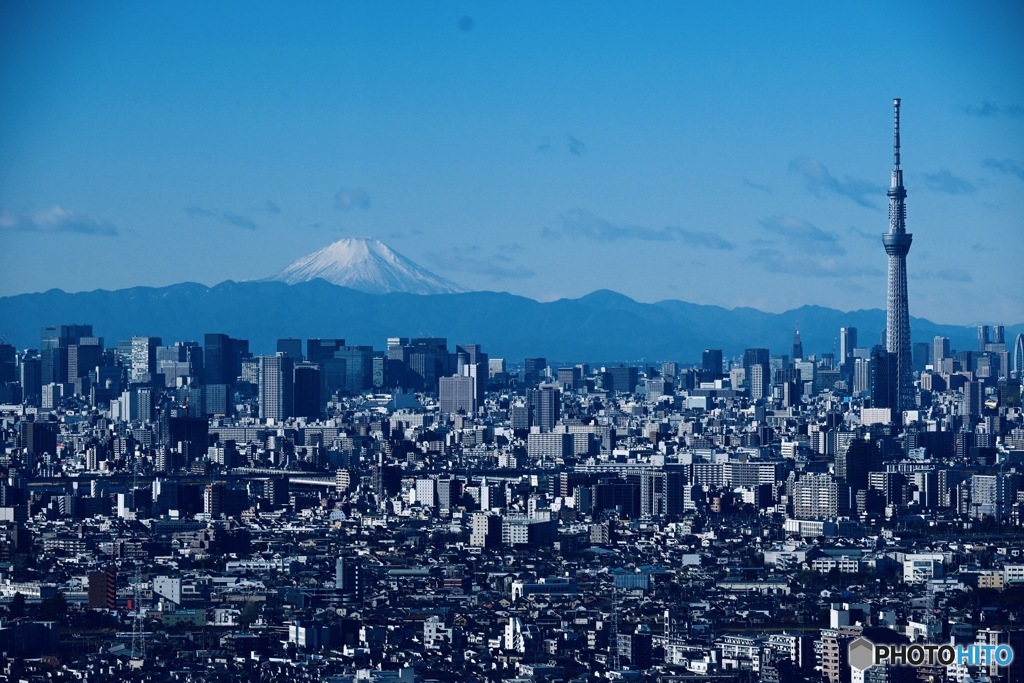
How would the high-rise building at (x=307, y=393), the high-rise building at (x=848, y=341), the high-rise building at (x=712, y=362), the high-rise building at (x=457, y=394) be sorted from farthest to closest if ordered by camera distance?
the high-rise building at (x=848, y=341) → the high-rise building at (x=712, y=362) → the high-rise building at (x=457, y=394) → the high-rise building at (x=307, y=393)

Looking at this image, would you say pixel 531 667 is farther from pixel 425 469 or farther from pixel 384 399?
pixel 384 399

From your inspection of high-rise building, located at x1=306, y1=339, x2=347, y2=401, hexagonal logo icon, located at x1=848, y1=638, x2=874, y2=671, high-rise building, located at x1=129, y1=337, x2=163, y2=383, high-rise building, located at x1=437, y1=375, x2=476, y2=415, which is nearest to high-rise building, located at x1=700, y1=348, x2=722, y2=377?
high-rise building, located at x1=306, y1=339, x2=347, y2=401

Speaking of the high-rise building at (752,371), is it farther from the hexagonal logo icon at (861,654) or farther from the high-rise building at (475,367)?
the hexagonal logo icon at (861,654)

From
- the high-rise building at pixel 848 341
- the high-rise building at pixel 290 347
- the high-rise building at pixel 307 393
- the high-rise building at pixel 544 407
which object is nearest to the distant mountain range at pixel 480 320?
the high-rise building at pixel 848 341

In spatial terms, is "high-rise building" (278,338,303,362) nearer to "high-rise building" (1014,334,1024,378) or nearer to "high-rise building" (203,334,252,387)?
"high-rise building" (203,334,252,387)

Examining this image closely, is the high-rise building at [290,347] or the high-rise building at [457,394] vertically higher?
the high-rise building at [290,347]

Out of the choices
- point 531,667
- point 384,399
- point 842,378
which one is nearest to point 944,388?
point 842,378
